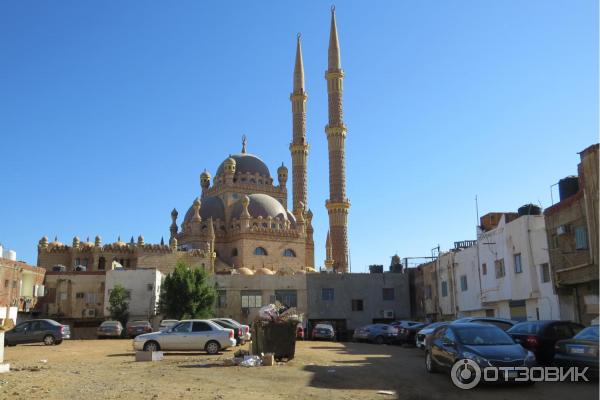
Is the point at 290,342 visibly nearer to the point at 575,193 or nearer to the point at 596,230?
the point at 596,230

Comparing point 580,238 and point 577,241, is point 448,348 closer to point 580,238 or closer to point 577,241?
point 580,238

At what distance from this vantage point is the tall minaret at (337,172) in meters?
64.1

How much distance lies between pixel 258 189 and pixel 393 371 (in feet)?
180

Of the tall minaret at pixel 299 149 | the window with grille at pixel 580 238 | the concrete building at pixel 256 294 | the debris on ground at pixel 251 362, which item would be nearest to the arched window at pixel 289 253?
the tall minaret at pixel 299 149

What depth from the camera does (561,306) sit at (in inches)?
914

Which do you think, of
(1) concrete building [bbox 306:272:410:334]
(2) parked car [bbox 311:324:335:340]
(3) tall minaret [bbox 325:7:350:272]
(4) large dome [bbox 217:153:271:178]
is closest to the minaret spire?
(3) tall minaret [bbox 325:7:350:272]

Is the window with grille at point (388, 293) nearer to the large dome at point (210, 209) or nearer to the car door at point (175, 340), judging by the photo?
the large dome at point (210, 209)

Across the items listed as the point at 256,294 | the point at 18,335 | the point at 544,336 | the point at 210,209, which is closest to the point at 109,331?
the point at 18,335

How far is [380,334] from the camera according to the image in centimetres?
2833

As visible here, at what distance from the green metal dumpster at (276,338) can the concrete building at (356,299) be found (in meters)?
27.7

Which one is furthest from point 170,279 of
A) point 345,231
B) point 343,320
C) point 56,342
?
point 345,231

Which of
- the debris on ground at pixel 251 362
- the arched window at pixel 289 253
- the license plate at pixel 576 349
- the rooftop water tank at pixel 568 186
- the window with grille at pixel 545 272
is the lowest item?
the debris on ground at pixel 251 362

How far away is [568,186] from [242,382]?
16.6 meters

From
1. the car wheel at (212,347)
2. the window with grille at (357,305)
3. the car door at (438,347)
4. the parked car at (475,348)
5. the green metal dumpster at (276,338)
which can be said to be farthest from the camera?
the window with grille at (357,305)
